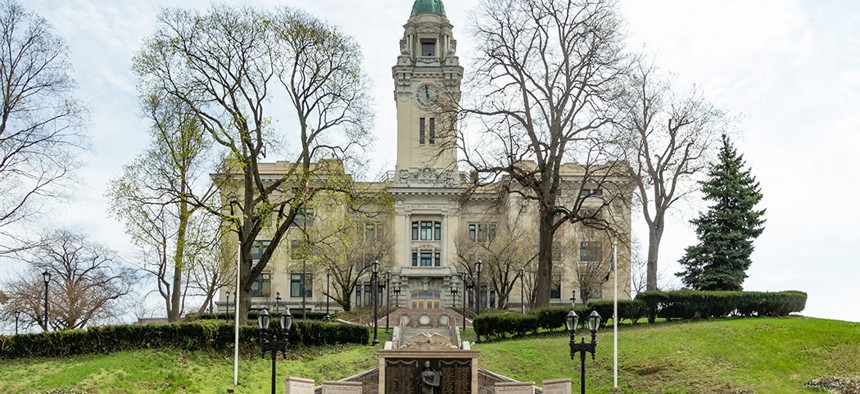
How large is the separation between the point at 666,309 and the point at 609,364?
27.2 ft

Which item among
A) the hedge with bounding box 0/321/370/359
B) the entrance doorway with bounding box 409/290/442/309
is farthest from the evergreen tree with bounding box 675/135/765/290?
the entrance doorway with bounding box 409/290/442/309

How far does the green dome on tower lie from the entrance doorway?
72.3 ft

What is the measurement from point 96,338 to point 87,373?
7.80ft

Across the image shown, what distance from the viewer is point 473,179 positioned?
3684cm

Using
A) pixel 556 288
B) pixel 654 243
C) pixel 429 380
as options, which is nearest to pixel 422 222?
pixel 556 288

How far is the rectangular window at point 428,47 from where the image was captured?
68125mm

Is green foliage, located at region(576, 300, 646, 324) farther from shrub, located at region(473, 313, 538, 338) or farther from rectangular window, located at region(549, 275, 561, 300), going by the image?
rectangular window, located at region(549, 275, 561, 300)

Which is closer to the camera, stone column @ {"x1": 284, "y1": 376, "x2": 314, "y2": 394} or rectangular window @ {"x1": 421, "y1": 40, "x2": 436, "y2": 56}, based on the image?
stone column @ {"x1": 284, "y1": 376, "x2": 314, "y2": 394}

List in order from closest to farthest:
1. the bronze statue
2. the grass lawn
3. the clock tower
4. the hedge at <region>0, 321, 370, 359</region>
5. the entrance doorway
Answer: the grass lawn → the bronze statue → the hedge at <region>0, 321, 370, 359</region> → the entrance doorway → the clock tower

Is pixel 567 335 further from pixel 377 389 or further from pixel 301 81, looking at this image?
pixel 301 81

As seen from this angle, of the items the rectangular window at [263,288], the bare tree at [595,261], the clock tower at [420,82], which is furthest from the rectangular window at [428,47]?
the rectangular window at [263,288]

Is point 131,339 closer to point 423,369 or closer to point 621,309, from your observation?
point 423,369

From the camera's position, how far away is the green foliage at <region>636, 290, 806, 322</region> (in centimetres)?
3438

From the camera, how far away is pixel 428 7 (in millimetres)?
68938
